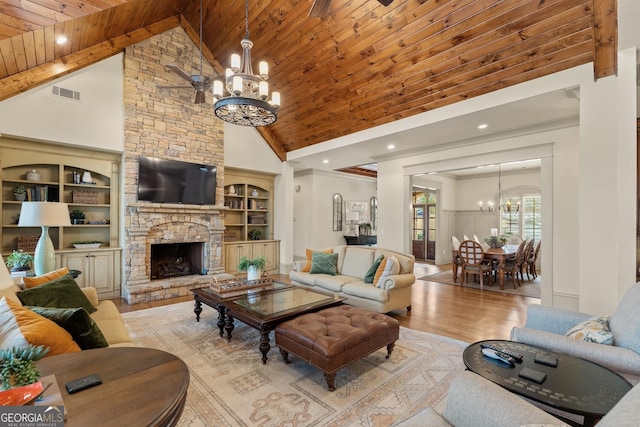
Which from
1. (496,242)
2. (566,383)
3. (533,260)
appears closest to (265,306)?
(566,383)

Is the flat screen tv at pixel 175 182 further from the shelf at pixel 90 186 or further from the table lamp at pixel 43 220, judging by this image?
the table lamp at pixel 43 220

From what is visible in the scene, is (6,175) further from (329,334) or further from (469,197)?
(469,197)

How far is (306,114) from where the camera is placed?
20.1 feet

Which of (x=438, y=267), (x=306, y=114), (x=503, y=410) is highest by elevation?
(x=306, y=114)

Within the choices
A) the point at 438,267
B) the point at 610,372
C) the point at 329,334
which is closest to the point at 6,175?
the point at 329,334

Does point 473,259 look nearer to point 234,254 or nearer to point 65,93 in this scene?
point 234,254

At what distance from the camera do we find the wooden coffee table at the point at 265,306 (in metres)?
2.89

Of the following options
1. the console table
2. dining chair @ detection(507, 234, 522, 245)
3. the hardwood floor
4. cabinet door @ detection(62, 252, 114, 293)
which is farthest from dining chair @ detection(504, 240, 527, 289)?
cabinet door @ detection(62, 252, 114, 293)

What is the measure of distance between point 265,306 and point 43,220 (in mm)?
2671

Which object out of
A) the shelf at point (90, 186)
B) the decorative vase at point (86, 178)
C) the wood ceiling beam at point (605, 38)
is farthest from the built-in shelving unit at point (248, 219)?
the wood ceiling beam at point (605, 38)

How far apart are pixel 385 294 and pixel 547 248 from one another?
9.85 ft

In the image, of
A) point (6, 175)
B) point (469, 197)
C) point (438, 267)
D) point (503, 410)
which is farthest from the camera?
point (469, 197)

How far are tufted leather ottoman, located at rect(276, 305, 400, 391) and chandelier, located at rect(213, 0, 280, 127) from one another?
2248 mm

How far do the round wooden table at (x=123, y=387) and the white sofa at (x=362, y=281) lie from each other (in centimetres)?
305
